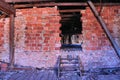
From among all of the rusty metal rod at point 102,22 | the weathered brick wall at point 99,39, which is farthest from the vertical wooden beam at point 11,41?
the rusty metal rod at point 102,22

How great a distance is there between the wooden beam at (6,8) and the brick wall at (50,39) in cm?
35

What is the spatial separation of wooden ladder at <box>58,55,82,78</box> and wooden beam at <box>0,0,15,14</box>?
2043 millimetres

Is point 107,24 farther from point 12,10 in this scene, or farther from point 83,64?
point 12,10

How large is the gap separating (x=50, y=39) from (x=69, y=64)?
965 mm

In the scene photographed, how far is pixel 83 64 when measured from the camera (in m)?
6.49

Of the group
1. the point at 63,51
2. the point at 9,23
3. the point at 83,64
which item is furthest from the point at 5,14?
the point at 83,64

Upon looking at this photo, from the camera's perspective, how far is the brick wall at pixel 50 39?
6512mm

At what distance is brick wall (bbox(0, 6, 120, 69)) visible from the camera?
6.51m

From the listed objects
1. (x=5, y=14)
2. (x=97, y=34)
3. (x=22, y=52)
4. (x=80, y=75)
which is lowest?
(x=80, y=75)

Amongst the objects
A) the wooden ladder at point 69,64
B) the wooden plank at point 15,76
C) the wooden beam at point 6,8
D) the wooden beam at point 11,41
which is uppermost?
the wooden beam at point 6,8

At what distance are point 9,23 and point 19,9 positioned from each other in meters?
0.55

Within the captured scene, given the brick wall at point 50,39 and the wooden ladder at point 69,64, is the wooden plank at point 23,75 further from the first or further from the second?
the wooden ladder at point 69,64

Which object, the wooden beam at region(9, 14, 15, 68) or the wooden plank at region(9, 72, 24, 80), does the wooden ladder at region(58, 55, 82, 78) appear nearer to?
the wooden plank at region(9, 72, 24, 80)

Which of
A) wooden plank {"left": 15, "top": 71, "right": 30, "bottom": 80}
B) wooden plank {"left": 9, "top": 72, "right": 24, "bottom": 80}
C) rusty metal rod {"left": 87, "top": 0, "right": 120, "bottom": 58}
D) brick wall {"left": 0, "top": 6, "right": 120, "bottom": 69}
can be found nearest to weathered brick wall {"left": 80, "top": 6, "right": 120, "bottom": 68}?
brick wall {"left": 0, "top": 6, "right": 120, "bottom": 69}
